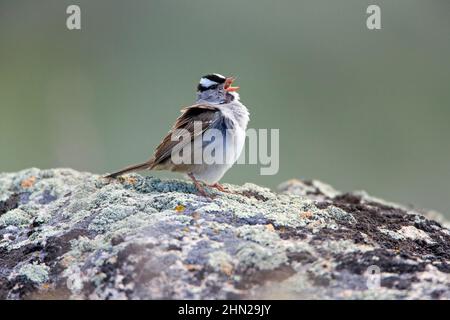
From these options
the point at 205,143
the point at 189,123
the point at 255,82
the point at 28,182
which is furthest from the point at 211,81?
the point at 255,82

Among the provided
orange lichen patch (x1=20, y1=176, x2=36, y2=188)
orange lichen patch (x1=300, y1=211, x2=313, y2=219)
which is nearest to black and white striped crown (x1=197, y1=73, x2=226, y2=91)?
orange lichen patch (x1=20, y1=176, x2=36, y2=188)

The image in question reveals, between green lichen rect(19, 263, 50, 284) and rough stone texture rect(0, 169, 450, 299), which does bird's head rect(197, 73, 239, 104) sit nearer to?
rough stone texture rect(0, 169, 450, 299)

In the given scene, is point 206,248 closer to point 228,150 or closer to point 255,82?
point 228,150

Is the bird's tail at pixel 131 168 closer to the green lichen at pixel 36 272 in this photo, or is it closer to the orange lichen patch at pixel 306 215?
the green lichen at pixel 36 272

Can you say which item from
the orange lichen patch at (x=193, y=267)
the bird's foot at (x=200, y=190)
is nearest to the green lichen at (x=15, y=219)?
the bird's foot at (x=200, y=190)

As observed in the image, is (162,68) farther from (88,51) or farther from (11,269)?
(11,269)

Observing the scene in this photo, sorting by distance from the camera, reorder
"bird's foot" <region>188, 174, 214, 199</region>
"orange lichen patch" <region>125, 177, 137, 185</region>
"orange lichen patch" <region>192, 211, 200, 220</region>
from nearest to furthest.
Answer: "orange lichen patch" <region>192, 211, 200, 220</region>, "bird's foot" <region>188, 174, 214, 199</region>, "orange lichen patch" <region>125, 177, 137, 185</region>
